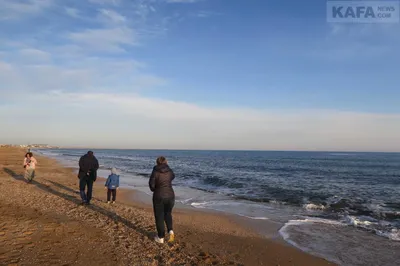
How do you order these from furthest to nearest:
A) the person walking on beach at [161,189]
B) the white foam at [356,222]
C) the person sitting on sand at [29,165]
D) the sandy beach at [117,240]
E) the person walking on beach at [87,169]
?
1. the person sitting on sand at [29,165]
2. the white foam at [356,222]
3. the person walking on beach at [87,169]
4. the person walking on beach at [161,189]
5. the sandy beach at [117,240]

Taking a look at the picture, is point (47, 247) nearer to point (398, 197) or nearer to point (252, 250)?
point (252, 250)

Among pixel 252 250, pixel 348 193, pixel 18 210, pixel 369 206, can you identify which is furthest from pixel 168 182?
pixel 348 193

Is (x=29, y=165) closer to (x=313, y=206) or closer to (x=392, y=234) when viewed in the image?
(x=313, y=206)

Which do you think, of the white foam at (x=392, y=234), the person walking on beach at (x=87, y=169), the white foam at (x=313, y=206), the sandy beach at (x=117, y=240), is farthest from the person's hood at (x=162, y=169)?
the white foam at (x=313, y=206)

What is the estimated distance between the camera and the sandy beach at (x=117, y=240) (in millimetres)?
5457

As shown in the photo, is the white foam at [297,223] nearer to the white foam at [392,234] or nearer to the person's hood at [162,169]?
the white foam at [392,234]

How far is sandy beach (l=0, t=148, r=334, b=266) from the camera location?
17.9 feet

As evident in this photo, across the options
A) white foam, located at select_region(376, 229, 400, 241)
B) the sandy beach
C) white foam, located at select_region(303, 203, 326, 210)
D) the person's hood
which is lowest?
white foam, located at select_region(303, 203, 326, 210)

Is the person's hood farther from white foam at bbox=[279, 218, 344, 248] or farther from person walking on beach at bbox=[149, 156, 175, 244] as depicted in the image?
white foam at bbox=[279, 218, 344, 248]

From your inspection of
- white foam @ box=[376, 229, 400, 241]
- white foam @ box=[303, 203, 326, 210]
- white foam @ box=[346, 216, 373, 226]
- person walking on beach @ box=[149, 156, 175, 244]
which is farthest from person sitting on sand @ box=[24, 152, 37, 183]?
white foam @ box=[376, 229, 400, 241]

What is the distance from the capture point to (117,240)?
254 inches

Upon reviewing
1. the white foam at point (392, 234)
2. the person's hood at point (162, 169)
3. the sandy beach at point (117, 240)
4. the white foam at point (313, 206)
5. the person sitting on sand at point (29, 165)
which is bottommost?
the white foam at point (313, 206)

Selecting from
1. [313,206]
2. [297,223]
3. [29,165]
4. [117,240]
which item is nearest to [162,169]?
[117,240]

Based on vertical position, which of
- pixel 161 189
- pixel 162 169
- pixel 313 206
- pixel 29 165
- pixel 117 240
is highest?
pixel 162 169
